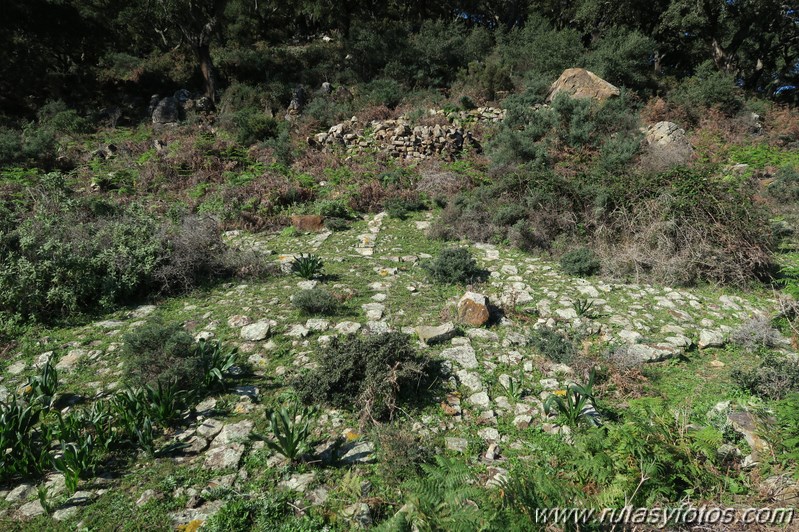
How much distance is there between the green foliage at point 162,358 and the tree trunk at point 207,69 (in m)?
17.1

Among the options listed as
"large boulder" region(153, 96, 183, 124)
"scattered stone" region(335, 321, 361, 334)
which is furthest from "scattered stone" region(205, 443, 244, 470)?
"large boulder" region(153, 96, 183, 124)

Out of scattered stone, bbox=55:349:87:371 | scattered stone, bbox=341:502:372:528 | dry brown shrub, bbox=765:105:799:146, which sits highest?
dry brown shrub, bbox=765:105:799:146

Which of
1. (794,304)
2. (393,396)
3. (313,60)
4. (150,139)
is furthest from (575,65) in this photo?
(393,396)

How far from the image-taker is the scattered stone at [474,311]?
5.29 metres

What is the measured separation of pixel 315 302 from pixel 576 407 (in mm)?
3429

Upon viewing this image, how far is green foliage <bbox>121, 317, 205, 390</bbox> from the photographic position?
3949 mm

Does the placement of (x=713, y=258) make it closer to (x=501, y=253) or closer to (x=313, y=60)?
(x=501, y=253)

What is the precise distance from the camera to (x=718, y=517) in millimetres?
2738

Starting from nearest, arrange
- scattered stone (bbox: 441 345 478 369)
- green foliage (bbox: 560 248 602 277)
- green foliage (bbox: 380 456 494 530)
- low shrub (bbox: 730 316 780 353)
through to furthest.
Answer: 1. green foliage (bbox: 380 456 494 530)
2. scattered stone (bbox: 441 345 478 369)
3. low shrub (bbox: 730 316 780 353)
4. green foliage (bbox: 560 248 602 277)

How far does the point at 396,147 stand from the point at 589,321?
916 cm

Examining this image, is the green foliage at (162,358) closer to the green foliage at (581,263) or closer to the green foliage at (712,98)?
the green foliage at (581,263)

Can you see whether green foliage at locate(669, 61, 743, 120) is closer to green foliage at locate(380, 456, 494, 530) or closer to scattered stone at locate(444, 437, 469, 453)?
scattered stone at locate(444, 437, 469, 453)

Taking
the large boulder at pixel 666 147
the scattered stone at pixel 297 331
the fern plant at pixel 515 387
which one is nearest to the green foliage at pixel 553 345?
the fern plant at pixel 515 387

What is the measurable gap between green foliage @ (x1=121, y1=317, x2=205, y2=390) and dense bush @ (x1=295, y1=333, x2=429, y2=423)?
3.66 ft
